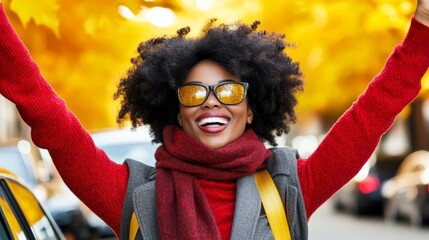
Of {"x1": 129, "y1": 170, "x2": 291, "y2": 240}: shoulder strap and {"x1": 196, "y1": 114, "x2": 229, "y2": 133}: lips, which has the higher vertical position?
{"x1": 196, "y1": 114, "x2": 229, "y2": 133}: lips

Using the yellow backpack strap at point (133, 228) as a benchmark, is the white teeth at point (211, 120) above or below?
above

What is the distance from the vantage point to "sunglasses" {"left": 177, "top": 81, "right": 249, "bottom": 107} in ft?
12.2

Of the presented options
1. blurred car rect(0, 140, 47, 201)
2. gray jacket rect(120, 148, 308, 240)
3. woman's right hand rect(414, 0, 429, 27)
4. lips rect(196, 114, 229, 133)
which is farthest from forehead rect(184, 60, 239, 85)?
blurred car rect(0, 140, 47, 201)

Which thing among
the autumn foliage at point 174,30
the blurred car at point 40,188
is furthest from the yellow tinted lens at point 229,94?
the blurred car at point 40,188

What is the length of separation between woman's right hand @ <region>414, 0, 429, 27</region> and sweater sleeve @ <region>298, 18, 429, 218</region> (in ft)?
0.05

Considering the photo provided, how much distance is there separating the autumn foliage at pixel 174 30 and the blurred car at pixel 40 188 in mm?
855

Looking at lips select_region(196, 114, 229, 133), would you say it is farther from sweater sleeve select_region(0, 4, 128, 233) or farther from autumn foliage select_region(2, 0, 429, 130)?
autumn foliage select_region(2, 0, 429, 130)

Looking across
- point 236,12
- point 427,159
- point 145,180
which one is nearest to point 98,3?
point 145,180

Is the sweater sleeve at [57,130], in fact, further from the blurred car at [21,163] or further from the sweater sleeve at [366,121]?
the blurred car at [21,163]

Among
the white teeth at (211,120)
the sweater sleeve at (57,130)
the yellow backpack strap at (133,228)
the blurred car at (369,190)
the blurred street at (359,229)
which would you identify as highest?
the blurred car at (369,190)

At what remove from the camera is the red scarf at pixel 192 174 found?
3557 mm

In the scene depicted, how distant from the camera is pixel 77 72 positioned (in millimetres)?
13664

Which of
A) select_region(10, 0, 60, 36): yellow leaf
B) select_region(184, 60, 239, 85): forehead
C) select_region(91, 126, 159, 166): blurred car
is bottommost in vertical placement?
select_region(184, 60, 239, 85): forehead

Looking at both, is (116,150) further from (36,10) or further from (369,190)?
(369,190)
